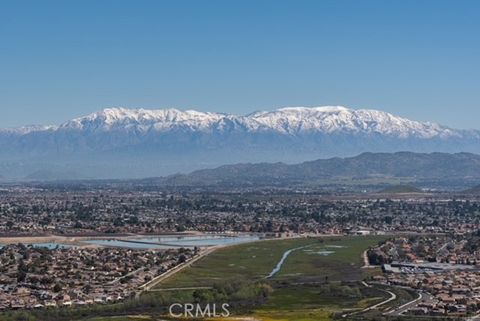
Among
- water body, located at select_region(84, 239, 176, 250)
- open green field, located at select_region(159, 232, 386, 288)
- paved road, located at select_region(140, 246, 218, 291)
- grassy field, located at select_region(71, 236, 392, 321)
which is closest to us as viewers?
grassy field, located at select_region(71, 236, 392, 321)

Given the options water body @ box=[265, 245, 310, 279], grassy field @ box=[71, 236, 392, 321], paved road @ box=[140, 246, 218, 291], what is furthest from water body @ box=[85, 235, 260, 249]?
water body @ box=[265, 245, 310, 279]

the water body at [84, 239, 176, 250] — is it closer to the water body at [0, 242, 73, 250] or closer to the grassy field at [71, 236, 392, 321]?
the water body at [0, 242, 73, 250]

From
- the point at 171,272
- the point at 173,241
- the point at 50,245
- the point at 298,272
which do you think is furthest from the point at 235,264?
the point at 50,245

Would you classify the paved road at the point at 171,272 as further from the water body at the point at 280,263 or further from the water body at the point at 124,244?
the water body at the point at 280,263

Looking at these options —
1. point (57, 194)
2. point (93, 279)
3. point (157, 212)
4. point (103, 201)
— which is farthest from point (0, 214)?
point (93, 279)

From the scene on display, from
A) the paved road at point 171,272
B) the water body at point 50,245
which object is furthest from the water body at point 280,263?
the water body at point 50,245

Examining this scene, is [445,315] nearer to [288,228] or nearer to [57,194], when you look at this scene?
[288,228]
